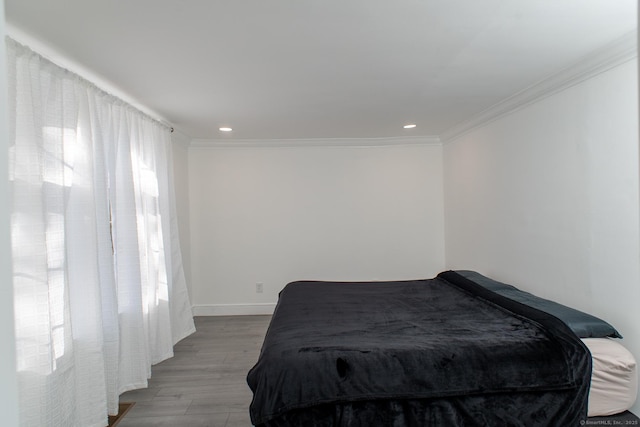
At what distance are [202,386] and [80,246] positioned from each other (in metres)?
1.45

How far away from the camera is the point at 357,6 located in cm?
147

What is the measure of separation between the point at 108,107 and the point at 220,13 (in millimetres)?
1513

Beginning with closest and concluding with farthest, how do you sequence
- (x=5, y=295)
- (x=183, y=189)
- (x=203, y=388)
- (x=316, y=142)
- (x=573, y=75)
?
(x=5, y=295), (x=573, y=75), (x=203, y=388), (x=183, y=189), (x=316, y=142)

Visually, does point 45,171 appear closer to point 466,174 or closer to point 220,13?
point 220,13

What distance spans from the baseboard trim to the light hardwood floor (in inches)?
23.1

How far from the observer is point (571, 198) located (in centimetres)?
236

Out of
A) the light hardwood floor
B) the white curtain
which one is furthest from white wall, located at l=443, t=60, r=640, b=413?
the white curtain

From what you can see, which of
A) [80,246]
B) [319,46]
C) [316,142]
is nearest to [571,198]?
[319,46]

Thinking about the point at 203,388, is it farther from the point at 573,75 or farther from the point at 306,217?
the point at 573,75

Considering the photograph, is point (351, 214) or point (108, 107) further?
point (351, 214)

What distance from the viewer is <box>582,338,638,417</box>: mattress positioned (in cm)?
187

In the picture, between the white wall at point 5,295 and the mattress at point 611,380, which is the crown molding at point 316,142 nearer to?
the mattress at point 611,380

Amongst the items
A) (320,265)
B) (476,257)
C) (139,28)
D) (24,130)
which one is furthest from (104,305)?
(476,257)

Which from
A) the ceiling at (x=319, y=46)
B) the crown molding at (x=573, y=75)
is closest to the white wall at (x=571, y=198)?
the crown molding at (x=573, y=75)
